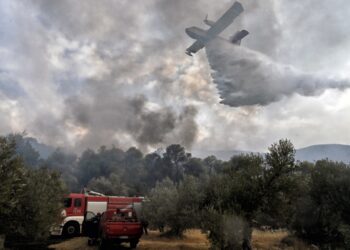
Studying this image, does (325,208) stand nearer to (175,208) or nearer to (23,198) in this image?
(175,208)

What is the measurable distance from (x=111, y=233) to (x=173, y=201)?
41.1 ft

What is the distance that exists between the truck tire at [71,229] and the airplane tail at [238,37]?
2528cm

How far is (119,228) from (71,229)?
10477 mm

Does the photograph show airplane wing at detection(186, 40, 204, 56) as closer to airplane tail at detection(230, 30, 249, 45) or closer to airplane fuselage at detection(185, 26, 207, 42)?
airplane fuselage at detection(185, 26, 207, 42)

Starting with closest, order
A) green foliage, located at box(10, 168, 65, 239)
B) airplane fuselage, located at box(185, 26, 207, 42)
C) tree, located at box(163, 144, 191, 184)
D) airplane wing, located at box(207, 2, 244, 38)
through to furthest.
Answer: green foliage, located at box(10, 168, 65, 239), airplane wing, located at box(207, 2, 244, 38), airplane fuselage, located at box(185, 26, 207, 42), tree, located at box(163, 144, 191, 184)

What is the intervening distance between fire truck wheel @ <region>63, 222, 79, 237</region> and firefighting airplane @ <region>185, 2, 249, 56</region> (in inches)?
888

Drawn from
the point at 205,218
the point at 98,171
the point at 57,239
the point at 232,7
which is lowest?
the point at 57,239

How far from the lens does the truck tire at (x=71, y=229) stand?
2883 cm

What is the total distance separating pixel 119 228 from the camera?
20.6 m

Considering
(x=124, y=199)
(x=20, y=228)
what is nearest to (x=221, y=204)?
(x=20, y=228)

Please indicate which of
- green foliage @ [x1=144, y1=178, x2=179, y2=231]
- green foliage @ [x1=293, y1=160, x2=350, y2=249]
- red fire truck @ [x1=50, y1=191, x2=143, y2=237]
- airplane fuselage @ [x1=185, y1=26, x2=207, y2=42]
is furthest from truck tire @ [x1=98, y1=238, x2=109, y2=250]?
airplane fuselage @ [x1=185, y1=26, x2=207, y2=42]

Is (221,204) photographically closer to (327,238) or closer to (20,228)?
(327,238)

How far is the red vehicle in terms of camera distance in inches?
807

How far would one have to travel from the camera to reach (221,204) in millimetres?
18781
